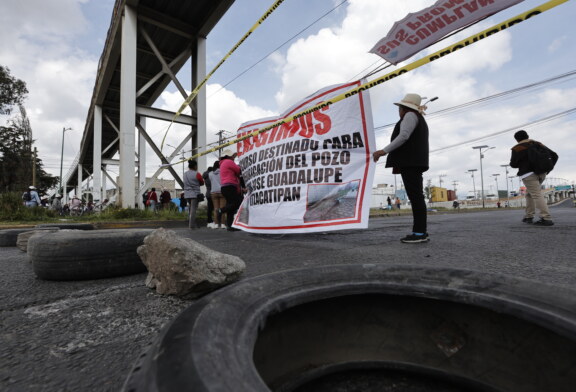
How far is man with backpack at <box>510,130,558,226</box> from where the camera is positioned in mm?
4386

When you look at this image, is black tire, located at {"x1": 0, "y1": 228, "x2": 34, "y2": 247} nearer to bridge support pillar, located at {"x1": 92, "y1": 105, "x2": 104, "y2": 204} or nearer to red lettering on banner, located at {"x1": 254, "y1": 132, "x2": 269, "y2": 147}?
red lettering on banner, located at {"x1": 254, "y1": 132, "x2": 269, "y2": 147}

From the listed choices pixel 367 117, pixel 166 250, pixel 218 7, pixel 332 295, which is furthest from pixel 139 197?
pixel 332 295

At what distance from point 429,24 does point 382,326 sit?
3.01 metres

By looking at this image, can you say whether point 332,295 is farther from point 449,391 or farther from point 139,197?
point 139,197

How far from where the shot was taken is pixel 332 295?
88cm

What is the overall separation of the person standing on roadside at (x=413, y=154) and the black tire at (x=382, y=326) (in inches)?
86.8

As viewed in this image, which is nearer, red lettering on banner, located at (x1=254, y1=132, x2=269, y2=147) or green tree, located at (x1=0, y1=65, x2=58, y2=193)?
red lettering on banner, located at (x1=254, y1=132, x2=269, y2=147)

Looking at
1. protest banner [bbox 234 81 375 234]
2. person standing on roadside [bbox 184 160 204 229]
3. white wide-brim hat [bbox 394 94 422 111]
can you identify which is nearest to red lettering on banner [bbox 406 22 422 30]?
white wide-brim hat [bbox 394 94 422 111]

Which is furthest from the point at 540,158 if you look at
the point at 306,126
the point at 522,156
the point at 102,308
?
the point at 102,308

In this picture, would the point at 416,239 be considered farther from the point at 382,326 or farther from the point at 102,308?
the point at 102,308

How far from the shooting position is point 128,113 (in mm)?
7695

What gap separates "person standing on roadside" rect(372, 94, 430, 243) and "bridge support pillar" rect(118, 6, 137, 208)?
7207 millimetres

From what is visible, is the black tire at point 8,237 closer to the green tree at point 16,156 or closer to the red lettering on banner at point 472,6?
the red lettering on banner at point 472,6

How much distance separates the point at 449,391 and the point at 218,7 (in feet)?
30.7
